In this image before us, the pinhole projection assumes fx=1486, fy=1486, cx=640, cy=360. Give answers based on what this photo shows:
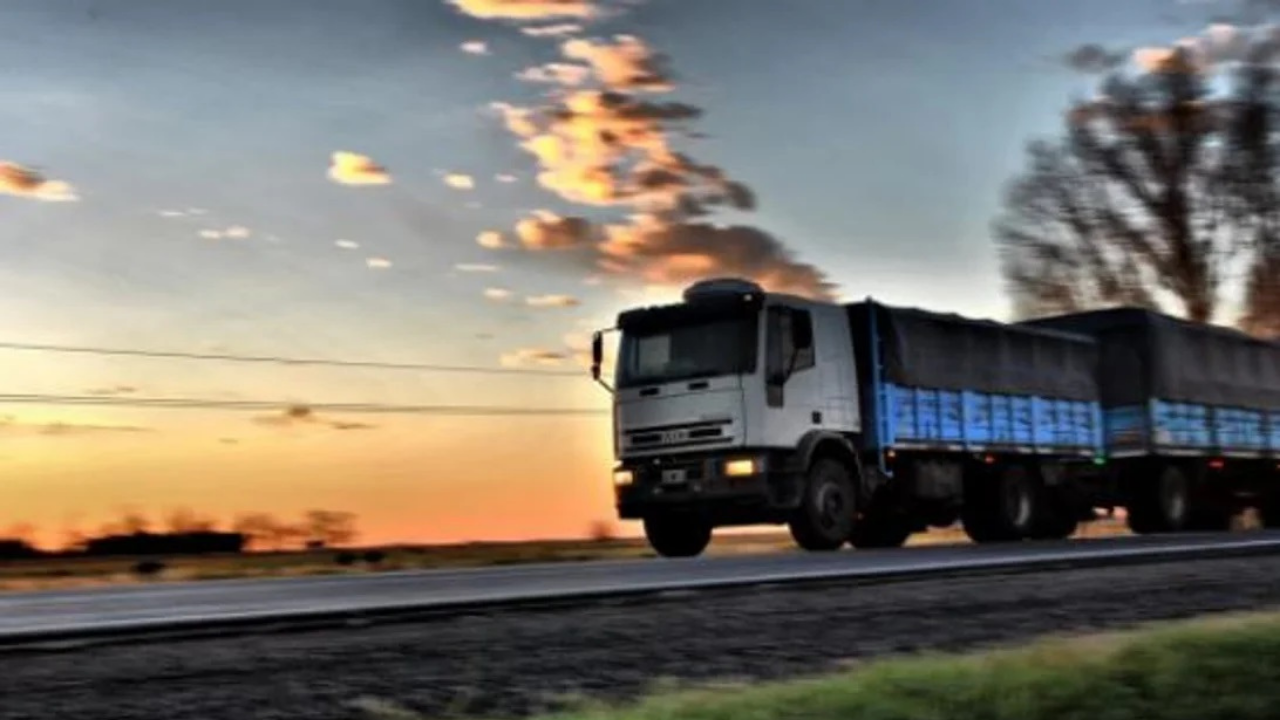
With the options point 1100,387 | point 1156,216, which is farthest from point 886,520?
point 1156,216

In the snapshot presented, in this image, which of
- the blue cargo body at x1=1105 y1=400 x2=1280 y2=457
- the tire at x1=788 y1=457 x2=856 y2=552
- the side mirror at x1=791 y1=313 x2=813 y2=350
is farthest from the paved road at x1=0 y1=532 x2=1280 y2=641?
the blue cargo body at x1=1105 y1=400 x2=1280 y2=457

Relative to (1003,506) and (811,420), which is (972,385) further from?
(811,420)

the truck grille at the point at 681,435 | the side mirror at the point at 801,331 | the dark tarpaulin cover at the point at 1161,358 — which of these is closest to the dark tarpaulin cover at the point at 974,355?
the dark tarpaulin cover at the point at 1161,358

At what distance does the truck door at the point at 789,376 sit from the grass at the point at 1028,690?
1114cm

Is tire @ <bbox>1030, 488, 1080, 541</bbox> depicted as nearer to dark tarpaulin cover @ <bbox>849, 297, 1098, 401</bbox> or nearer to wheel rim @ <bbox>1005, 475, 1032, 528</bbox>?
Answer: wheel rim @ <bbox>1005, 475, 1032, 528</bbox>

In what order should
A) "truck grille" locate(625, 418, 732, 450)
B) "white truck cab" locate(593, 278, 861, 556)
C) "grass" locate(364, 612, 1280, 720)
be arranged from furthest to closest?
"truck grille" locate(625, 418, 732, 450) → "white truck cab" locate(593, 278, 861, 556) → "grass" locate(364, 612, 1280, 720)

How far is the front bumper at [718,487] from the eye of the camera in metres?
18.5

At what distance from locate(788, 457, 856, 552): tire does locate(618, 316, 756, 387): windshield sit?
6.18 feet

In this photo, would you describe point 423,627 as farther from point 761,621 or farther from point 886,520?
point 886,520

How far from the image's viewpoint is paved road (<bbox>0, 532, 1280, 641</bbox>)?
9352 millimetres

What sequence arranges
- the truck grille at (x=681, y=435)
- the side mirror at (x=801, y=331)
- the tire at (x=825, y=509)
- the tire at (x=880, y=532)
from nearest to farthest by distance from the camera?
the truck grille at (x=681, y=435)
the side mirror at (x=801, y=331)
the tire at (x=825, y=509)
the tire at (x=880, y=532)

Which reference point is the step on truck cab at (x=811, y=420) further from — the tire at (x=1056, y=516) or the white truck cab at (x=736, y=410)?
the tire at (x=1056, y=516)

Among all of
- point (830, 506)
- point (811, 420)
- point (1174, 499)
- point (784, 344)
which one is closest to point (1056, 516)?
point (1174, 499)

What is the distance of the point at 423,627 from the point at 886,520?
47.4 ft
